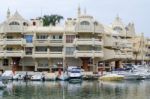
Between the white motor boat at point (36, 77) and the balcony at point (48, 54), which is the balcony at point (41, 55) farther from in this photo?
the white motor boat at point (36, 77)

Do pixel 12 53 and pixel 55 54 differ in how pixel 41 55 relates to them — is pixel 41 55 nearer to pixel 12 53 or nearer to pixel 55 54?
pixel 55 54

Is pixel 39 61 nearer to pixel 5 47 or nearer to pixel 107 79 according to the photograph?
pixel 5 47

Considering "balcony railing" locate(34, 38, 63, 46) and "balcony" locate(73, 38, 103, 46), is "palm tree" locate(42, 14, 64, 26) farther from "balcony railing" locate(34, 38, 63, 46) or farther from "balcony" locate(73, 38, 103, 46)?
"balcony" locate(73, 38, 103, 46)

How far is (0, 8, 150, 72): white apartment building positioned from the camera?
10019 centimetres

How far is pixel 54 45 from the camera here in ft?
334

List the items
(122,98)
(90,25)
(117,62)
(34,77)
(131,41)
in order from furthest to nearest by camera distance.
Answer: (131,41), (117,62), (90,25), (34,77), (122,98)

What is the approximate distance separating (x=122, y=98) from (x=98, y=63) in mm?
48388

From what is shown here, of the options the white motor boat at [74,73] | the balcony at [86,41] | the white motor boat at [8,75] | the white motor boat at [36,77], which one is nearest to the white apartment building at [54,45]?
the balcony at [86,41]

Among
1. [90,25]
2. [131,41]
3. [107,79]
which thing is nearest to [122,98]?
[107,79]

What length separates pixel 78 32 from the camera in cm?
10075

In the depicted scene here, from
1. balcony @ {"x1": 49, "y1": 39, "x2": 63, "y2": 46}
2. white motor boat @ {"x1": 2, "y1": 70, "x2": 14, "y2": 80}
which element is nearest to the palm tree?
balcony @ {"x1": 49, "y1": 39, "x2": 63, "y2": 46}

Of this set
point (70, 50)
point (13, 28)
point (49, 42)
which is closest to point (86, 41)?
point (70, 50)

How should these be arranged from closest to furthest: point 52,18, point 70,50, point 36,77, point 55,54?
point 36,77, point 55,54, point 70,50, point 52,18

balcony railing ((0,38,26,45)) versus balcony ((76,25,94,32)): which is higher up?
balcony ((76,25,94,32))
